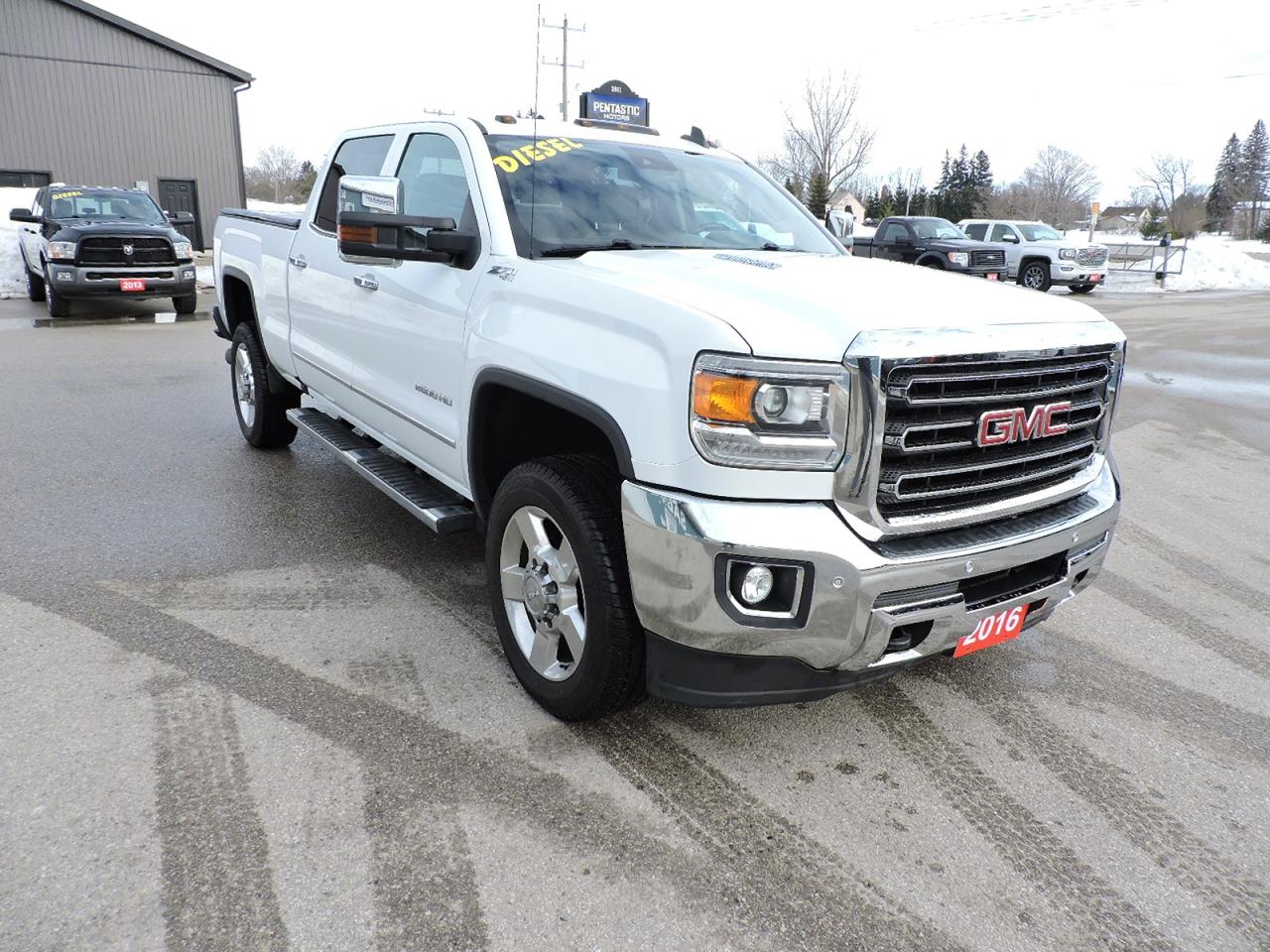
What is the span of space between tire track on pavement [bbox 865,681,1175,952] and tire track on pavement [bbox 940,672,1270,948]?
0.73ft

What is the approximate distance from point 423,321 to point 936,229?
816 inches

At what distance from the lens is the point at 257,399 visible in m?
6.27

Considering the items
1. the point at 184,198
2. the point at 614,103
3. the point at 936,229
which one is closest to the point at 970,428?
the point at 936,229

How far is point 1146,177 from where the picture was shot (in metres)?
81.3

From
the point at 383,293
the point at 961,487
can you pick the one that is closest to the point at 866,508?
the point at 961,487

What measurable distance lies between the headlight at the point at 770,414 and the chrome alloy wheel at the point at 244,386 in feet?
15.3

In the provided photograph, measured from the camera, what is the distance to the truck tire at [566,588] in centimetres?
280

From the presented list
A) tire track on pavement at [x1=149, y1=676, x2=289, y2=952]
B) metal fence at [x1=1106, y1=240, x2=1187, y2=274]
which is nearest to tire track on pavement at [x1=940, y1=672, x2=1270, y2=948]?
tire track on pavement at [x1=149, y1=676, x2=289, y2=952]

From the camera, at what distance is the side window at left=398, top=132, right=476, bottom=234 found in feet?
12.3

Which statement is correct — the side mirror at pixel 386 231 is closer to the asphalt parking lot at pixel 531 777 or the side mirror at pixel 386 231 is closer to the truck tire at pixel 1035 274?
the asphalt parking lot at pixel 531 777

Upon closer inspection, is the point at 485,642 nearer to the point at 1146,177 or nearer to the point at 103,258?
the point at 103,258

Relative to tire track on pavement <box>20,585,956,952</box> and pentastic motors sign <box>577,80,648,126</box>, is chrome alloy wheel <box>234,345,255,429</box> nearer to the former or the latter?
tire track on pavement <box>20,585,956,952</box>

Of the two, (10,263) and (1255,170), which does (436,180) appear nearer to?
(10,263)

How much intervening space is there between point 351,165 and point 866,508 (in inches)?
145
